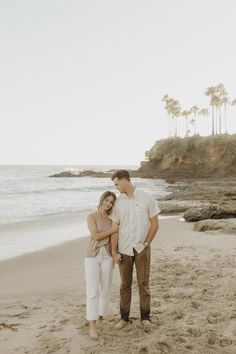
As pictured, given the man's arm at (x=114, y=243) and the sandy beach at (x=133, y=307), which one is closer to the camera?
the sandy beach at (x=133, y=307)

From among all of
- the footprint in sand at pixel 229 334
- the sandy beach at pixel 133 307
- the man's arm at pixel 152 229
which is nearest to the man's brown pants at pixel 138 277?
the man's arm at pixel 152 229

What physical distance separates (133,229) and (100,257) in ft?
1.80

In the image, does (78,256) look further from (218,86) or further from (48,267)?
(218,86)

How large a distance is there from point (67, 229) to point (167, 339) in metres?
11.4

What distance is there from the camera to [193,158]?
6544 centimetres

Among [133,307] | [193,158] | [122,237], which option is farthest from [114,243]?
[193,158]

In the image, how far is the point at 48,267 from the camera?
9.02 m

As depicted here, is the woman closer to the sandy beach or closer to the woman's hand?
the woman's hand

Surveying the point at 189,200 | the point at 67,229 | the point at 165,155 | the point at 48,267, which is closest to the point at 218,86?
the point at 165,155

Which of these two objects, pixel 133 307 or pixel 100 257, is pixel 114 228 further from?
pixel 133 307

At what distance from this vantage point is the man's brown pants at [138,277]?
4.82 metres

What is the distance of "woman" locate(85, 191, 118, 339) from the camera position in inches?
187

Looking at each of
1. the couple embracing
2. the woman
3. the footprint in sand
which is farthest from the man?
the footprint in sand

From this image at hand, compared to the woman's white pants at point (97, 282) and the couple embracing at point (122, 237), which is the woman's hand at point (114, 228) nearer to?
the couple embracing at point (122, 237)
